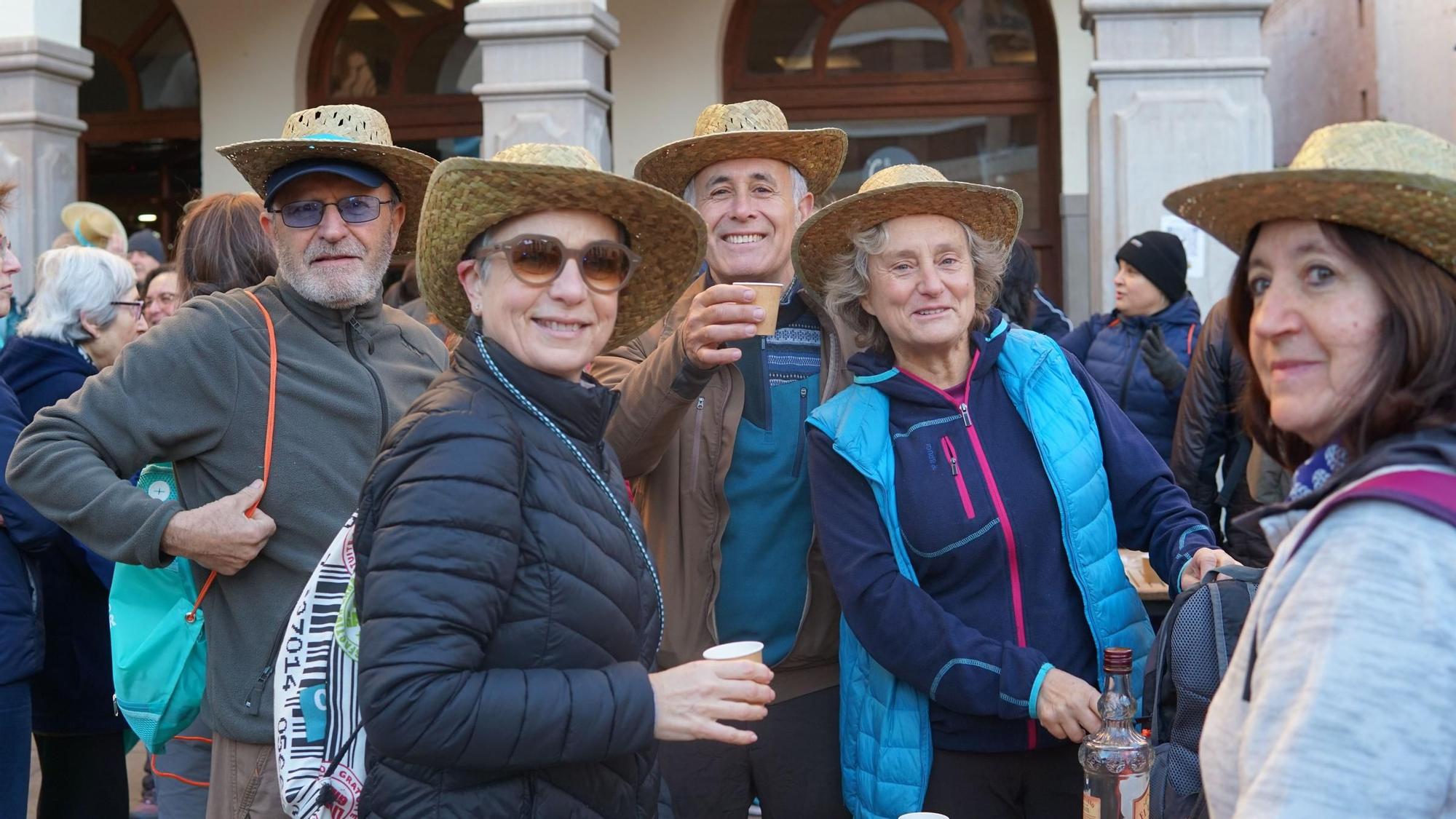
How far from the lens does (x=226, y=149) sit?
119 inches

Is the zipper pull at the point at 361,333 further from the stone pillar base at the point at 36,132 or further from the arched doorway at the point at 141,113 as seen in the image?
the arched doorway at the point at 141,113

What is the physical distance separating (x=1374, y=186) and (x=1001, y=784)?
5.48ft

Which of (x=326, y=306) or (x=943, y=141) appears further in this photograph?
(x=943, y=141)

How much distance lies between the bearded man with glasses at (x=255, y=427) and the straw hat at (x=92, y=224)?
438 centimetres

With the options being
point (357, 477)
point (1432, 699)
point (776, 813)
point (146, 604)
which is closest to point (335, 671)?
point (357, 477)

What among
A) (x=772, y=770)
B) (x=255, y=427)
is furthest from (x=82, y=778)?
(x=772, y=770)

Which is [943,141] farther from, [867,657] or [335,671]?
[335,671]

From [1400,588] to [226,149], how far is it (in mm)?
2599

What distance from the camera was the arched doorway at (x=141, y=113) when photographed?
1027 cm

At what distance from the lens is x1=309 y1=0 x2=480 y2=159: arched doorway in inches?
389

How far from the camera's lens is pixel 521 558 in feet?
6.12

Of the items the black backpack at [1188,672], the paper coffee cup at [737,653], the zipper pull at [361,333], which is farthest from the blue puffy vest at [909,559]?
the zipper pull at [361,333]

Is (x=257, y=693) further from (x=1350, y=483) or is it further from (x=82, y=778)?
(x=1350, y=483)

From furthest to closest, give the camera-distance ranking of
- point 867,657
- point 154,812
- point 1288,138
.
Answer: point 1288,138, point 154,812, point 867,657
